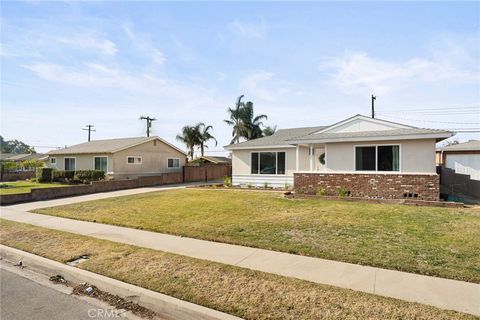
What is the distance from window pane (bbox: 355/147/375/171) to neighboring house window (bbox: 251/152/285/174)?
5.42m

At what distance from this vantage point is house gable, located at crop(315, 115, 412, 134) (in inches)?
558

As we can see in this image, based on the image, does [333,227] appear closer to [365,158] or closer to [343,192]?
[343,192]

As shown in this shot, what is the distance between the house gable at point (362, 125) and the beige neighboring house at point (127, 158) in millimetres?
17696

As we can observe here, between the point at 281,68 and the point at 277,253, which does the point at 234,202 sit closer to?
the point at 277,253

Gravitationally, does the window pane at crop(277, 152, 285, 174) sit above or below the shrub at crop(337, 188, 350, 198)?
above

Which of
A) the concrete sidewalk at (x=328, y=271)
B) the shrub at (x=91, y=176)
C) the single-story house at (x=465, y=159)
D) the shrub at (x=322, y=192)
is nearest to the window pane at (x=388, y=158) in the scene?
the shrub at (x=322, y=192)

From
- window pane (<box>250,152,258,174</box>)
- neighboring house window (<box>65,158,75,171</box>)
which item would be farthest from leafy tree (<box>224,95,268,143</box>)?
window pane (<box>250,152,258,174</box>)

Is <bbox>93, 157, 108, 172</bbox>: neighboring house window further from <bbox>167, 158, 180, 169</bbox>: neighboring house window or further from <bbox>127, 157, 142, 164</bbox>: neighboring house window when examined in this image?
<bbox>167, 158, 180, 169</bbox>: neighboring house window

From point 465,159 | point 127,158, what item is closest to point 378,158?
point 465,159

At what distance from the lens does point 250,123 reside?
3984 cm

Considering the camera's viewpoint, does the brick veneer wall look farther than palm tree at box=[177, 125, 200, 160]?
No

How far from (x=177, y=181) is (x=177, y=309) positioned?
23635 mm

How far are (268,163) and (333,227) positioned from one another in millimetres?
11699

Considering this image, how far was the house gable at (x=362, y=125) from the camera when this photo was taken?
46.5ft
